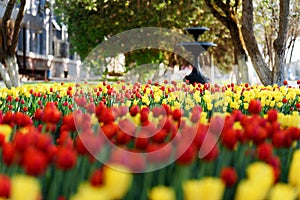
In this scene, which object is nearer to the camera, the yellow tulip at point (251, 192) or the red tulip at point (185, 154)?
the yellow tulip at point (251, 192)

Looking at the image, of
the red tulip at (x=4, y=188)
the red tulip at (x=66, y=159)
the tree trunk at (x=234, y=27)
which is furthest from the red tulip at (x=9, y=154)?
the tree trunk at (x=234, y=27)

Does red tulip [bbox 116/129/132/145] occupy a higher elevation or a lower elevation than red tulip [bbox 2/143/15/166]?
higher

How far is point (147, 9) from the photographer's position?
2328 cm

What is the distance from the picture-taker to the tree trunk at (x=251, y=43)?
13.6m

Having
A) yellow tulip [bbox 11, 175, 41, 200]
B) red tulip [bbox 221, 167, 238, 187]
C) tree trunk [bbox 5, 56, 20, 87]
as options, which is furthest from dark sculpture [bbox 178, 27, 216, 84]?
yellow tulip [bbox 11, 175, 41, 200]

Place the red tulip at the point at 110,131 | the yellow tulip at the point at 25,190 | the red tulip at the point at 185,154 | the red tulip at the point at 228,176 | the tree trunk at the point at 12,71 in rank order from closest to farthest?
the yellow tulip at the point at 25,190 < the red tulip at the point at 228,176 < the red tulip at the point at 185,154 < the red tulip at the point at 110,131 < the tree trunk at the point at 12,71

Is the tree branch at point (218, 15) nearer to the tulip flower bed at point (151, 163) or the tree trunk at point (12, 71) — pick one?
the tree trunk at point (12, 71)

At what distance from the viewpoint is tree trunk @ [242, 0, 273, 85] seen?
13.6 meters

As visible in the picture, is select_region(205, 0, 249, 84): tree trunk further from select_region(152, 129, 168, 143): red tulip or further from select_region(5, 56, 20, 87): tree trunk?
select_region(152, 129, 168, 143): red tulip

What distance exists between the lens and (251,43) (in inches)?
539

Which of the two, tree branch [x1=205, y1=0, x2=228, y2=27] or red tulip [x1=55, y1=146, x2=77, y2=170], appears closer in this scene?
red tulip [x1=55, y1=146, x2=77, y2=170]

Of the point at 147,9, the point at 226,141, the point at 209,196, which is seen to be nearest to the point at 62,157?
the point at 209,196

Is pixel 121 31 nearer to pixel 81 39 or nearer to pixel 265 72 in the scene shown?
pixel 81 39

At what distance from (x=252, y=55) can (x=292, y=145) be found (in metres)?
11.3
